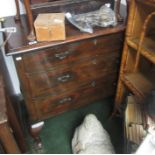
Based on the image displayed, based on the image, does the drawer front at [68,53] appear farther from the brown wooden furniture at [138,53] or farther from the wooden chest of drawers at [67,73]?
the brown wooden furniture at [138,53]

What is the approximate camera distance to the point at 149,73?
57.8 inches

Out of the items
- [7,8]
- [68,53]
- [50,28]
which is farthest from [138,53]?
[7,8]

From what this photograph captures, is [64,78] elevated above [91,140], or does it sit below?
above

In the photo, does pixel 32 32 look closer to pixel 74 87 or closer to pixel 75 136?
pixel 74 87

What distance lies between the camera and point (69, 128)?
1.68 metres

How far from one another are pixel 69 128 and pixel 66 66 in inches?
24.9

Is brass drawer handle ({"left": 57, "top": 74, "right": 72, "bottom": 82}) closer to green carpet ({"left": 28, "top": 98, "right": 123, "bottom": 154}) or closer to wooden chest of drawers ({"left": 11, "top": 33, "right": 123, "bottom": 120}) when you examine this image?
wooden chest of drawers ({"left": 11, "top": 33, "right": 123, "bottom": 120})

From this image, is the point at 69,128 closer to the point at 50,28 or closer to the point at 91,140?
the point at 91,140

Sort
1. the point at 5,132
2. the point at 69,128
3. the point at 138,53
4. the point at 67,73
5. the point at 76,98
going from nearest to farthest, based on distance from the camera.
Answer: the point at 5,132 < the point at 138,53 < the point at 67,73 < the point at 76,98 < the point at 69,128

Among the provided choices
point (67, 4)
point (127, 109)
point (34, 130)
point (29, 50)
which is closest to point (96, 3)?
point (67, 4)

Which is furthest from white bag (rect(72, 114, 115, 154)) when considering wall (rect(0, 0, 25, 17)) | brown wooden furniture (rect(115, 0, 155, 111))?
wall (rect(0, 0, 25, 17))

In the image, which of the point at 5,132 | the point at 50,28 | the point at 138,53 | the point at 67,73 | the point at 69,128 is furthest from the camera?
the point at 69,128

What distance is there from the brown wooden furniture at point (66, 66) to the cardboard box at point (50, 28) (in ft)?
0.11

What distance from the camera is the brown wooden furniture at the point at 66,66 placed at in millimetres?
1159
